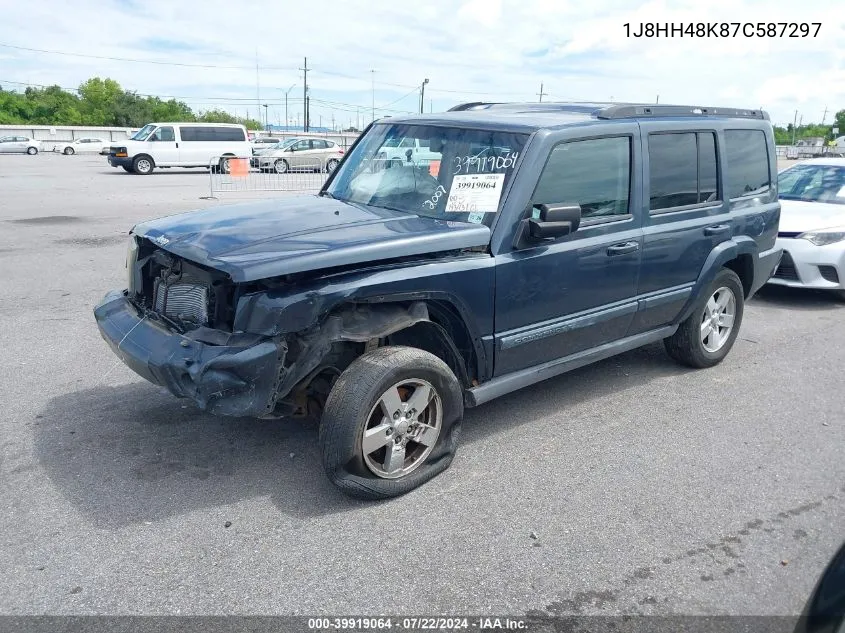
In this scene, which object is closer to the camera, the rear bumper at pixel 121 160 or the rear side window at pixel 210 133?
the rear bumper at pixel 121 160

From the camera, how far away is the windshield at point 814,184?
28.5 ft

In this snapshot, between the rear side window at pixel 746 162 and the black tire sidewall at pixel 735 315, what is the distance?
632 mm

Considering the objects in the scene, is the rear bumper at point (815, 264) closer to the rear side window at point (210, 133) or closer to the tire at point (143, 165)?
the tire at point (143, 165)

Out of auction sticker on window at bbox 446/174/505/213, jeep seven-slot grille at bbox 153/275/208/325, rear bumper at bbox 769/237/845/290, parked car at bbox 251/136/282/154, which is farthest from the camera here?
parked car at bbox 251/136/282/154

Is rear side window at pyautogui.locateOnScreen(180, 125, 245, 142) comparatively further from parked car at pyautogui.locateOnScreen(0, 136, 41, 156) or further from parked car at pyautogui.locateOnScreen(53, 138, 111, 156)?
parked car at pyautogui.locateOnScreen(0, 136, 41, 156)

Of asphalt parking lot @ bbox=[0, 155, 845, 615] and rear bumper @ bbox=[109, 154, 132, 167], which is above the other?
rear bumper @ bbox=[109, 154, 132, 167]

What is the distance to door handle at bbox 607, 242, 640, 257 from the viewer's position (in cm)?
443

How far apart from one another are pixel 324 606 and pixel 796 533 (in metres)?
2.28

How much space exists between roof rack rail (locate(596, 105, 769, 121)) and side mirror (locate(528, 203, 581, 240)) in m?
0.97

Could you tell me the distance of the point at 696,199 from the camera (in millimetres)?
5121

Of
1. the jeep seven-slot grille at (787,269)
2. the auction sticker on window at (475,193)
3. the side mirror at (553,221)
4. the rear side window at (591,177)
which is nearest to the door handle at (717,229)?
the rear side window at (591,177)

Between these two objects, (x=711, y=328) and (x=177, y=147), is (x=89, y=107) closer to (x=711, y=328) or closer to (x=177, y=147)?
(x=177, y=147)

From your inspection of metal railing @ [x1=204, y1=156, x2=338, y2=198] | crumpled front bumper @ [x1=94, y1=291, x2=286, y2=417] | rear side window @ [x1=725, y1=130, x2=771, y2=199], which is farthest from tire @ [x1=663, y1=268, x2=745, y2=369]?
metal railing @ [x1=204, y1=156, x2=338, y2=198]

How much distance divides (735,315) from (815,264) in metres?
2.68
